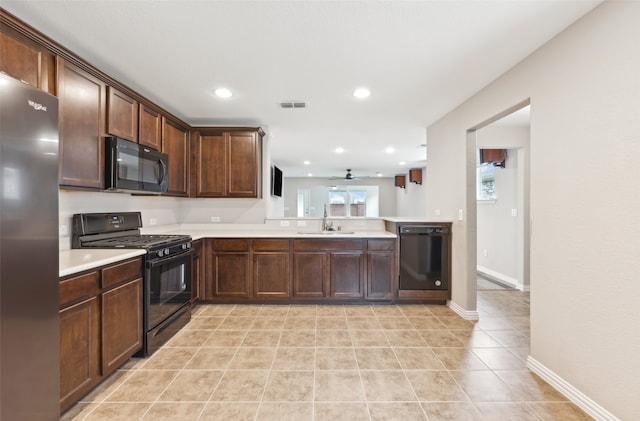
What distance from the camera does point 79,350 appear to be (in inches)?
68.5

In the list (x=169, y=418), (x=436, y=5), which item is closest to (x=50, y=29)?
(x=436, y=5)

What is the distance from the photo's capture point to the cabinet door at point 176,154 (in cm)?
324

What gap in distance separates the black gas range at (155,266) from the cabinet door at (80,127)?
0.51m

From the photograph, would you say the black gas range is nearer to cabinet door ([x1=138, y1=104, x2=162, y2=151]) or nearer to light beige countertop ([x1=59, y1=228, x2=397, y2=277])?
light beige countertop ([x1=59, y1=228, x2=397, y2=277])

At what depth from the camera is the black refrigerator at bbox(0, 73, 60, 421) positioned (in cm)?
125

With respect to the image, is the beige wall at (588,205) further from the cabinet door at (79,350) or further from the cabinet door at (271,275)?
the cabinet door at (79,350)

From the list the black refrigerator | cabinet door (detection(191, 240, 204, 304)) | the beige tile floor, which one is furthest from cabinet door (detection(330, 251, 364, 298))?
the black refrigerator

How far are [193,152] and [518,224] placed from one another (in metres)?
4.80

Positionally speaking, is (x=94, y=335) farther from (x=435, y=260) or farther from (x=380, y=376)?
(x=435, y=260)

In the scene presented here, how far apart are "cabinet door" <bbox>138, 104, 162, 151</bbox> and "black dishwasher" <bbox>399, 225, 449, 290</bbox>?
293cm

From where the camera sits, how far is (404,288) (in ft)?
11.8

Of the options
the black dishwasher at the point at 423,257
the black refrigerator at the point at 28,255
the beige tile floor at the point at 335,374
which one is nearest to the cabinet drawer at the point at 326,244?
the black dishwasher at the point at 423,257

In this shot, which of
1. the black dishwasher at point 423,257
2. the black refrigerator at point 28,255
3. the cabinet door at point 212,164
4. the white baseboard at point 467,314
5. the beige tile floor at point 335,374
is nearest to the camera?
the black refrigerator at point 28,255

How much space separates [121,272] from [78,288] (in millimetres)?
350
